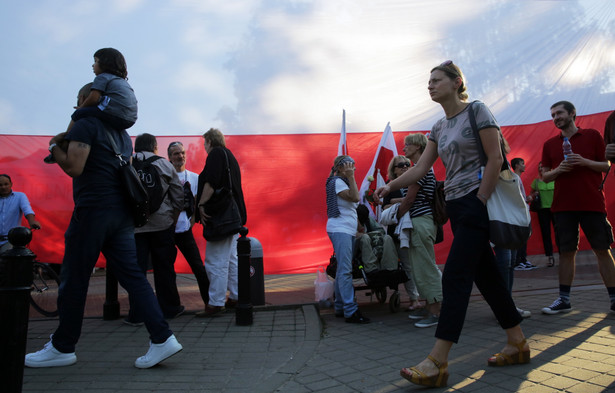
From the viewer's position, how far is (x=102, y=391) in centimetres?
280

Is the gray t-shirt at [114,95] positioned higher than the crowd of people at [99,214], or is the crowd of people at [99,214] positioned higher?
the gray t-shirt at [114,95]

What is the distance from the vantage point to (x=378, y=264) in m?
Result: 5.15

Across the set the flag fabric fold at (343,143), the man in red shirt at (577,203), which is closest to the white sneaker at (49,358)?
the man in red shirt at (577,203)

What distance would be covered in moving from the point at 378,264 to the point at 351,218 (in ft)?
2.07

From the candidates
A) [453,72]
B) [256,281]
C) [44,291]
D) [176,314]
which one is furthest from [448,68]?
[44,291]

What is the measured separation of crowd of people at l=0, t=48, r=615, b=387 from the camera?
292 centimetres

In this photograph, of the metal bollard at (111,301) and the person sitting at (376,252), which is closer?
the metal bollard at (111,301)

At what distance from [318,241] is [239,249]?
3698 millimetres

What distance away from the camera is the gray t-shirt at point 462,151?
2.96 meters

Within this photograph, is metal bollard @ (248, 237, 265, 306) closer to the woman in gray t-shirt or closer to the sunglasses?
the woman in gray t-shirt

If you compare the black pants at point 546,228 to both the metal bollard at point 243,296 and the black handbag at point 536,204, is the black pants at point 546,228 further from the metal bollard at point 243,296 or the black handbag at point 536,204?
the metal bollard at point 243,296

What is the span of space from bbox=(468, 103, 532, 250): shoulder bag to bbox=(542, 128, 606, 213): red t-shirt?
2.02 m

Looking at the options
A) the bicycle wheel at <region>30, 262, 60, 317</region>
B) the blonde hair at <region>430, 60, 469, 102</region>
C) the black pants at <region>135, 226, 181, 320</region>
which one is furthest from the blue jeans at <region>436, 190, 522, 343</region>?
the bicycle wheel at <region>30, 262, 60, 317</region>

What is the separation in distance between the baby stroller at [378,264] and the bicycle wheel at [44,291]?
11.9 feet
